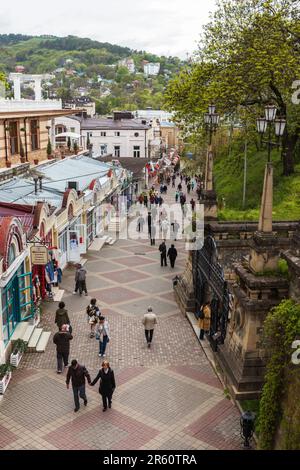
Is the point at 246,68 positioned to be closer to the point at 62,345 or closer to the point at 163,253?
the point at 163,253

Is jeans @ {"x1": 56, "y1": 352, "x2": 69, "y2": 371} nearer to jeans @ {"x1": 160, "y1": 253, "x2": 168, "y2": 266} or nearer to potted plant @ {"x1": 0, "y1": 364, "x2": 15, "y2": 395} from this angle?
potted plant @ {"x1": 0, "y1": 364, "x2": 15, "y2": 395}

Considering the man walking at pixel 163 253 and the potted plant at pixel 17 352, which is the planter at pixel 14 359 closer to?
the potted plant at pixel 17 352

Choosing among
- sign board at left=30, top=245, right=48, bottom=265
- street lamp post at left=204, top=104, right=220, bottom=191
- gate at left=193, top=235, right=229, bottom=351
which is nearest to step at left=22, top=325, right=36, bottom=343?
sign board at left=30, top=245, right=48, bottom=265

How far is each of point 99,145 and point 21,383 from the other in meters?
48.8

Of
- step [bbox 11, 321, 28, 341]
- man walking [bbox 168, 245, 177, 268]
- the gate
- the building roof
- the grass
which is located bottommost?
step [bbox 11, 321, 28, 341]

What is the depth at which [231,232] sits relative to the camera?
15859 millimetres

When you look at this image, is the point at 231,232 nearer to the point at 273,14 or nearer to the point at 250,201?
the point at 250,201

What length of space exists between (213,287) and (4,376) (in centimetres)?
659

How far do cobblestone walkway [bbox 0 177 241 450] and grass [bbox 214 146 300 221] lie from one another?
5178 mm

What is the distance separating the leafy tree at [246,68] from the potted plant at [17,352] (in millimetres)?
14531

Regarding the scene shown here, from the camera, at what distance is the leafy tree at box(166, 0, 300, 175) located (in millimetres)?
21672

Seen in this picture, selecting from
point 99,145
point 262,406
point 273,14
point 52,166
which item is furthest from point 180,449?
point 99,145

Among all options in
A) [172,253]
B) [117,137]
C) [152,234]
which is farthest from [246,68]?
[117,137]

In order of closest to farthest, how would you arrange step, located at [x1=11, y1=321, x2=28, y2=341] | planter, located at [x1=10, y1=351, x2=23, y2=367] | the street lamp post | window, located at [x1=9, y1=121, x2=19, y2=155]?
planter, located at [x1=10, y1=351, x2=23, y2=367], step, located at [x1=11, y1=321, x2=28, y2=341], the street lamp post, window, located at [x1=9, y1=121, x2=19, y2=155]
